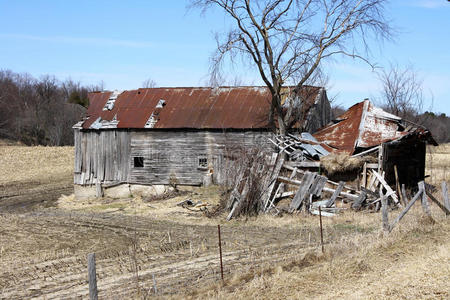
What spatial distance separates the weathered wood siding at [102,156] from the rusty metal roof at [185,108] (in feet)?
1.85

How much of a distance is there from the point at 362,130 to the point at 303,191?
15.5 ft

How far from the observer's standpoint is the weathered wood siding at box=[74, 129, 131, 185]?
1051 inches

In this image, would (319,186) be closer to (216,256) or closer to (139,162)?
(216,256)

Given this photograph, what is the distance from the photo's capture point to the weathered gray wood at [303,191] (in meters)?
18.5

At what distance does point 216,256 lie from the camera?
12367mm

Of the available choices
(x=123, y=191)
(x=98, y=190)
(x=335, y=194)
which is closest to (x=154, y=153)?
(x=123, y=191)

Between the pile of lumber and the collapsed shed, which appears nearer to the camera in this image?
the pile of lumber

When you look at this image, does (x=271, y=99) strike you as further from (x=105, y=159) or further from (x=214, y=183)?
(x=105, y=159)

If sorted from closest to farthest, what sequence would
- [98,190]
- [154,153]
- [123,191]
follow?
[154,153] < [123,191] < [98,190]

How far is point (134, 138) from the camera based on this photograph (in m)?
26.6

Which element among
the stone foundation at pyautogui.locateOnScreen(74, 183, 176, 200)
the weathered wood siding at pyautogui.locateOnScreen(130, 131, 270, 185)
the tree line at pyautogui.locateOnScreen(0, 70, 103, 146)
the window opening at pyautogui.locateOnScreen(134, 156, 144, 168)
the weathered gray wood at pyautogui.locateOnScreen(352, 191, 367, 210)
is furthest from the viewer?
the tree line at pyautogui.locateOnScreen(0, 70, 103, 146)

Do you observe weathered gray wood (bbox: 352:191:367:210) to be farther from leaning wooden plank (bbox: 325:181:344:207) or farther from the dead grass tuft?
the dead grass tuft

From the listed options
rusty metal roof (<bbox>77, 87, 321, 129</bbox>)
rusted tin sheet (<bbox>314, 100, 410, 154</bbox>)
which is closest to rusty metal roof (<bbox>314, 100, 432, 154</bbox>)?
rusted tin sheet (<bbox>314, 100, 410, 154</bbox>)

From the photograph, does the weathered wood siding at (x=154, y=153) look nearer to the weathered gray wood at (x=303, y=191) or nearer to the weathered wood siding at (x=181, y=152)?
the weathered wood siding at (x=181, y=152)
